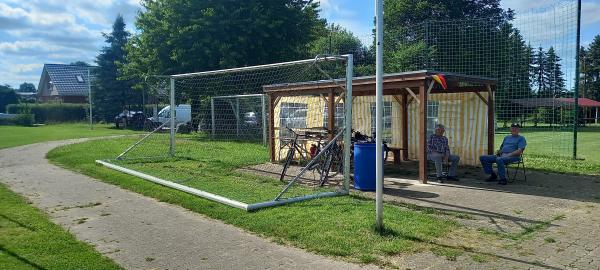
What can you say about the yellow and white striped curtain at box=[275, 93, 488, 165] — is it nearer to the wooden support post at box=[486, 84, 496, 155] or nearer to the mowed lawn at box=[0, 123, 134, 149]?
the wooden support post at box=[486, 84, 496, 155]

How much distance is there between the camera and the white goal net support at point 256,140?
8688mm

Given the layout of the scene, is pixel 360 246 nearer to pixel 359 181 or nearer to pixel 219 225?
pixel 219 225

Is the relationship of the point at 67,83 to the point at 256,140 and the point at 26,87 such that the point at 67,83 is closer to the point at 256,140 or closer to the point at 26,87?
the point at 256,140

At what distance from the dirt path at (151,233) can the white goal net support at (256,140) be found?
1.02 meters

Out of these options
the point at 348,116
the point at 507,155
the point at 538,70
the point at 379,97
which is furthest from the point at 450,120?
the point at 379,97

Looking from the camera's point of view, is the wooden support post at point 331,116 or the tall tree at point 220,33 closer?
the wooden support post at point 331,116

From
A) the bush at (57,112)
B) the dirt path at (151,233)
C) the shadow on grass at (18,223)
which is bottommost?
the dirt path at (151,233)

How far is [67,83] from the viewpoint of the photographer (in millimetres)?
56406

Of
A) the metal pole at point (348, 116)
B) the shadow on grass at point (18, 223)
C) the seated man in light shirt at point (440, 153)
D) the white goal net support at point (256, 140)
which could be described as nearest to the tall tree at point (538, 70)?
the white goal net support at point (256, 140)

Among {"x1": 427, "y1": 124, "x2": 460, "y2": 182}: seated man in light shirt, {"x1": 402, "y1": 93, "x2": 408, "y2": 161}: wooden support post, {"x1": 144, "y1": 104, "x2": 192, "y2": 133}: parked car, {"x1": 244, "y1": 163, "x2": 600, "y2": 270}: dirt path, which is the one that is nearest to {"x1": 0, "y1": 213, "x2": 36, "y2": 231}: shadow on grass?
{"x1": 244, "y1": 163, "x2": 600, "y2": 270}: dirt path

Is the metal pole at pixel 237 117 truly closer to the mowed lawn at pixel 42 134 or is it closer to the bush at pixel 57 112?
Answer: the mowed lawn at pixel 42 134

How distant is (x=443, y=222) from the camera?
644 centimetres

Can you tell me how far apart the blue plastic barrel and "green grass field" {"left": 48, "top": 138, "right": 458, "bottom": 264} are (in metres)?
0.74

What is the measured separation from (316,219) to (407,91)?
6498mm
